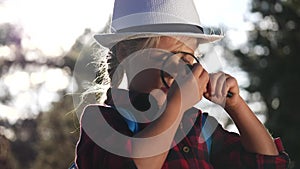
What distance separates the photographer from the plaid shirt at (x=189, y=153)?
7.77 ft

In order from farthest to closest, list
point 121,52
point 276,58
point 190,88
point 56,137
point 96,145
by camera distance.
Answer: point 276,58, point 56,137, point 121,52, point 96,145, point 190,88

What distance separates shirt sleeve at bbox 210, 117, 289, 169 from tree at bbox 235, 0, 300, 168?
1147cm

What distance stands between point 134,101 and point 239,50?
13.9m

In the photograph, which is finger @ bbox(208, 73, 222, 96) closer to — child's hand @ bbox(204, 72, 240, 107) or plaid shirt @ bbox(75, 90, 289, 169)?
child's hand @ bbox(204, 72, 240, 107)

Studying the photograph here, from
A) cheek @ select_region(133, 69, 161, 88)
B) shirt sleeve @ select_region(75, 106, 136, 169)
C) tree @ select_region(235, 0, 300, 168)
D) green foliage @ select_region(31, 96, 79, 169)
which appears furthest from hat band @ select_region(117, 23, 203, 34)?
tree @ select_region(235, 0, 300, 168)

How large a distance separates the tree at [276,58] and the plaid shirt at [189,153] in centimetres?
1148

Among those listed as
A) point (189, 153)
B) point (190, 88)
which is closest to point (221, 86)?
point (190, 88)

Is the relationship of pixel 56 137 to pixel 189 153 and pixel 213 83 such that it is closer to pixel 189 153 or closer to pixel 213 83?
pixel 189 153

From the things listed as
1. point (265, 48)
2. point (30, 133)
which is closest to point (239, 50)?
point (265, 48)

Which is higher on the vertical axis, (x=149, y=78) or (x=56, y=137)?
(x=149, y=78)

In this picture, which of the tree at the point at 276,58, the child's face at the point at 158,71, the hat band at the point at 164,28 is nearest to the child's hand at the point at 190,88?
the child's face at the point at 158,71

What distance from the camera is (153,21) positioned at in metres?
2.53

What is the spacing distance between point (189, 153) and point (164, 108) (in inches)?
9.9

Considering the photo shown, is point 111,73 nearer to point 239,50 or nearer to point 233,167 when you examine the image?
point 233,167
